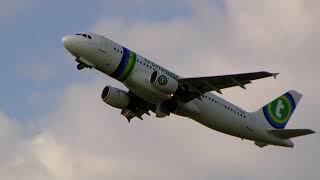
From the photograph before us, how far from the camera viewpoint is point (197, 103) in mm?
60625

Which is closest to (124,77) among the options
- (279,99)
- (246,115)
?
(246,115)

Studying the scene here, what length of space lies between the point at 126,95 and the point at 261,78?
11.5m

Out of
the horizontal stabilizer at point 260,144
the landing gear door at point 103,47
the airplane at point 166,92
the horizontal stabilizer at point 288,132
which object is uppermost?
the landing gear door at point 103,47

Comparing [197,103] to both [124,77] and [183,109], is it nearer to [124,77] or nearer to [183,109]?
[183,109]

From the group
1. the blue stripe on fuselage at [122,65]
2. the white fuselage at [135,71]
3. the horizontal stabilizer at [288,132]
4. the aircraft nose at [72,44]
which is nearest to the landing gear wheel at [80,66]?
the white fuselage at [135,71]

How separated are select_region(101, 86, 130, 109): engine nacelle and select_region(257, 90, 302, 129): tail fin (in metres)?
10.8

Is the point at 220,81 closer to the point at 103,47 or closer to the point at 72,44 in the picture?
the point at 103,47

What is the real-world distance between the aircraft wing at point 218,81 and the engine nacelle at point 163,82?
1.26 meters

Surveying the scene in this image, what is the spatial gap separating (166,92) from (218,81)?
12.1 feet

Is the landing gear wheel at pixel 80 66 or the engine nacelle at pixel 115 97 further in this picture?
the engine nacelle at pixel 115 97

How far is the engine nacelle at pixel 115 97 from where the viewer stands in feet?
204

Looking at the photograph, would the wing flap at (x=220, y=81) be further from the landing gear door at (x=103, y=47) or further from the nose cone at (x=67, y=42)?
the nose cone at (x=67, y=42)

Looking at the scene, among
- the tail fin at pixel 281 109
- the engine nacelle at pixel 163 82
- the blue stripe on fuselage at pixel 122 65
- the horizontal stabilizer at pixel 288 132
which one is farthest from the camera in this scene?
the tail fin at pixel 281 109

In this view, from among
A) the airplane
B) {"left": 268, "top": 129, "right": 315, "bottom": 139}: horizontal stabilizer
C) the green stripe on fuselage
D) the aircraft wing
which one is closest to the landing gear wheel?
the airplane
